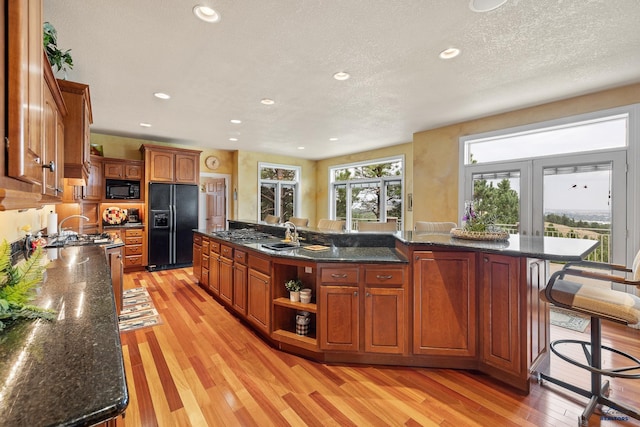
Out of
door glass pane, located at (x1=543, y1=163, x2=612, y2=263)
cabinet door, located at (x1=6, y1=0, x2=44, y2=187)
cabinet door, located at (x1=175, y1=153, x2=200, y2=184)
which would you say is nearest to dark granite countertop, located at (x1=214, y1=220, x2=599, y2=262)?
door glass pane, located at (x1=543, y1=163, x2=612, y2=263)

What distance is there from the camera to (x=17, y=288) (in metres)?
1.07

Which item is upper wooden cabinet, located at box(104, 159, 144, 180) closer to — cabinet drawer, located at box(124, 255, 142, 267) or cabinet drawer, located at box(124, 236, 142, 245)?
cabinet drawer, located at box(124, 236, 142, 245)

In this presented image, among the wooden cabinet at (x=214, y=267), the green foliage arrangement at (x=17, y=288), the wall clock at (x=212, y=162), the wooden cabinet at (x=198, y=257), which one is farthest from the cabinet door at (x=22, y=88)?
the wall clock at (x=212, y=162)

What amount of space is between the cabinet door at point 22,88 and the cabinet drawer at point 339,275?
1836 millimetres

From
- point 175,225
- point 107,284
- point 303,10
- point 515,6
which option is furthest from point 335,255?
point 175,225

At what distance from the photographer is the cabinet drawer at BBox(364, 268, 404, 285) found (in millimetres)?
2324

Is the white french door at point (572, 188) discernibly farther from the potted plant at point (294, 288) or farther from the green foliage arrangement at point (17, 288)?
the green foliage arrangement at point (17, 288)

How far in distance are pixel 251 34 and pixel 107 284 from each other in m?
2.07

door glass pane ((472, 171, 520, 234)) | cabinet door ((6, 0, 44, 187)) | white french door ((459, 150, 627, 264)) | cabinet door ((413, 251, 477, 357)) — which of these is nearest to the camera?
cabinet door ((6, 0, 44, 187))

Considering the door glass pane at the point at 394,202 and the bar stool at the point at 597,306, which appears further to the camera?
the door glass pane at the point at 394,202

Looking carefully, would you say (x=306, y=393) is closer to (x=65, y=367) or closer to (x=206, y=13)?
(x=65, y=367)

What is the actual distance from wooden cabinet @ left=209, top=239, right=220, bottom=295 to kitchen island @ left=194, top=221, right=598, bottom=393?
132 cm

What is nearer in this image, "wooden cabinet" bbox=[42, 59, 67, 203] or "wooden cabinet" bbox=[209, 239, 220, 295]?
"wooden cabinet" bbox=[42, 59, 67, 203]

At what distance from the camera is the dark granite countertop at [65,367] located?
1.93 feet
